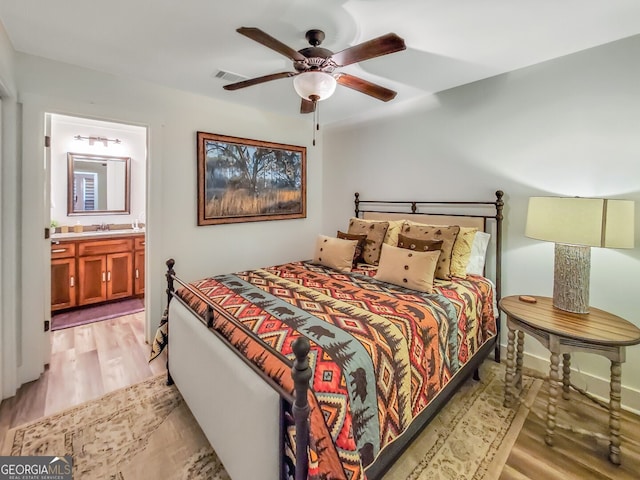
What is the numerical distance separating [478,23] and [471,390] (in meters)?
2.62

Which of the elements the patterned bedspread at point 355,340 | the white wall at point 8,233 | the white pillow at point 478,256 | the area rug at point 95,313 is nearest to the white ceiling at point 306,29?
the white wall at point 8,233

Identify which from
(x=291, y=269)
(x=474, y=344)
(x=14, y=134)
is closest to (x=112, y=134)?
(x=14, y=134)

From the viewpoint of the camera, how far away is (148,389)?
2.35 m

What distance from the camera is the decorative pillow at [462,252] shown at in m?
2.64

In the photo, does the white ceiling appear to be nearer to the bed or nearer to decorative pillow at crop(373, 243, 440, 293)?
the bed

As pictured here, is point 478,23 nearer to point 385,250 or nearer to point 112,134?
point 385,250

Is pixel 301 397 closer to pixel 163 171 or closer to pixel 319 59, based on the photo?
pixel 319 59

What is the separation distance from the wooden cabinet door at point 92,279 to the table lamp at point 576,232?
4.77 m

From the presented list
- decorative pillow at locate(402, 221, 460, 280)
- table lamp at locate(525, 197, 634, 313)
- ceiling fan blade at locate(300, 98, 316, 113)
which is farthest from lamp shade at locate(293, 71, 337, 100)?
table lamp at locate(525, 197, 634, 313)

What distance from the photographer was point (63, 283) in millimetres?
3711

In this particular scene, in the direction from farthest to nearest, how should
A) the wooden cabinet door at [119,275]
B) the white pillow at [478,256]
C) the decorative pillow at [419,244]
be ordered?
the wooden cabinet door at [119,275] → the white pillow at [478,256] → the decorative pillow at [419,244]

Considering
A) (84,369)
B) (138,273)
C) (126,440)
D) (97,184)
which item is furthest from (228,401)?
(97,184)

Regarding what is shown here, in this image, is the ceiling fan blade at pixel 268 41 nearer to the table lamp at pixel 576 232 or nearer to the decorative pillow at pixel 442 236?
the decorative pillow at pixel 442 236

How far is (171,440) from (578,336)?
2.50 meters
